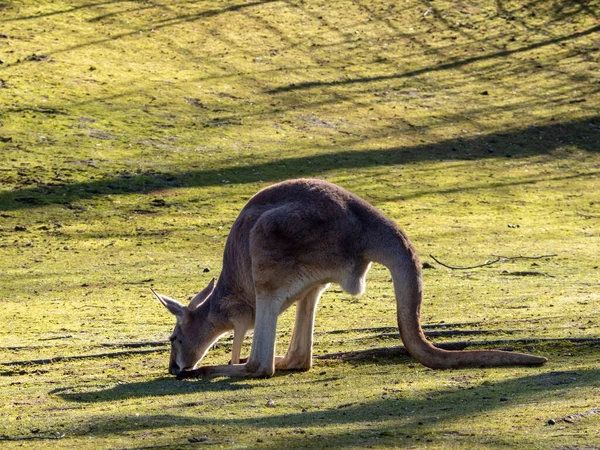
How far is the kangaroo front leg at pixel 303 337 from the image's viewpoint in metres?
8.25

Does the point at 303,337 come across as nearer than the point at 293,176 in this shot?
Yes

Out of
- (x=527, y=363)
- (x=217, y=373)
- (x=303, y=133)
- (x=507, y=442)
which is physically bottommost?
(x=303, y=133)

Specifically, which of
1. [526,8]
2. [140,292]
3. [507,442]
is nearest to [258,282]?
[507,442]

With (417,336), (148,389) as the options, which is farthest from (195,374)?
(417,336)

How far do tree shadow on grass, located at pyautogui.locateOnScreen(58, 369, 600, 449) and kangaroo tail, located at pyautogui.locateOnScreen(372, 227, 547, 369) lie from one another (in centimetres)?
48

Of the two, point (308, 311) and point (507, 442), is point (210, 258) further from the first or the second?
point (507, 442)

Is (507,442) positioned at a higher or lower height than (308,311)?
higher

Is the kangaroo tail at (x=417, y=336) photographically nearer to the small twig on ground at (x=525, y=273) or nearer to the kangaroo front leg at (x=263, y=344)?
the kangaroo front leg at (x=263, y=344)

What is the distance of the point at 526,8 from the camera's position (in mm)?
30625

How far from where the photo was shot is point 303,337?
8258 millimetres

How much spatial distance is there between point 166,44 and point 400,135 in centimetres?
608

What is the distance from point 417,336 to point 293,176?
1094 centimetres

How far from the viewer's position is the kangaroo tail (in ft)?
25.0

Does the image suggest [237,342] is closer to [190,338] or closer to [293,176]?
[190,338]
